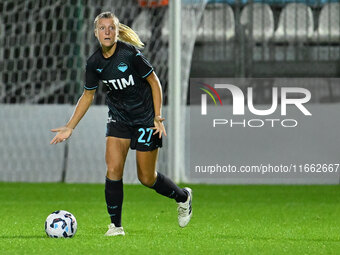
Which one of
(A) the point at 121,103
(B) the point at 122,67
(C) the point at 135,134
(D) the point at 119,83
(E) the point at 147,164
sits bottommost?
(E) the point at 147,164

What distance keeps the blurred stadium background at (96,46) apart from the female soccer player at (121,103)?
503 centimetres

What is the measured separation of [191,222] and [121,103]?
1.52 m

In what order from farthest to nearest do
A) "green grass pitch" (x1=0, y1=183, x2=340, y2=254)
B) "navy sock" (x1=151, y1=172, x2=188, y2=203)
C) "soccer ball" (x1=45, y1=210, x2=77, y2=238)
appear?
"navy sock" (x1=151, y1=172, x2=188, y2=203)
"soccer ball" (x1=45, y1=210, x2=77, y2=238)
"green grass pitch" (x1=0, y1=183, x2=340, y2=254)

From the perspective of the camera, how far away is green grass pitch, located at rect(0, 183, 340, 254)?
17.6ft

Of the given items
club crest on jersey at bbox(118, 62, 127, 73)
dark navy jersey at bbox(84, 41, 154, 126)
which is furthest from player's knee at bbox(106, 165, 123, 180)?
club crest on jersey at bbox(118, 62, 127, 73)

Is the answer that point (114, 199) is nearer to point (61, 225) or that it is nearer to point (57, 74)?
point (61, 225)

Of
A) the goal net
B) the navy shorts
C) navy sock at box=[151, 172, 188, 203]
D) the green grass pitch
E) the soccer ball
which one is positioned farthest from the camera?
the goal net

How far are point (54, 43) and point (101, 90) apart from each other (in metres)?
0.90

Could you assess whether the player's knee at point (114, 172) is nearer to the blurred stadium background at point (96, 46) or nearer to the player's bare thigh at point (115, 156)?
the player's bare thigh at point (115, 156)

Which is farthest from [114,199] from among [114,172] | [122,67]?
[122,67]

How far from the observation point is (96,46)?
11844 mm

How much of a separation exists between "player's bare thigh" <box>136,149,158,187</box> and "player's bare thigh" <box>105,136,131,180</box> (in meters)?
0.16

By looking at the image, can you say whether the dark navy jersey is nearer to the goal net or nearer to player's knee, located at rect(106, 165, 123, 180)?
player's knee, located at rect(106, 165, 123, 180)

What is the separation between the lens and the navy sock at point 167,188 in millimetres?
6309
